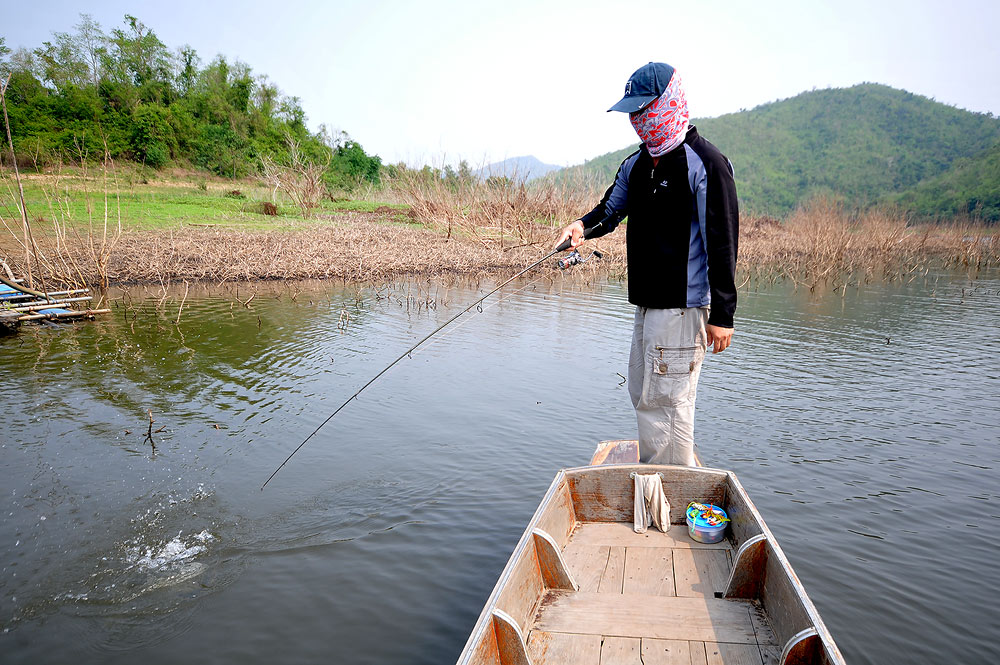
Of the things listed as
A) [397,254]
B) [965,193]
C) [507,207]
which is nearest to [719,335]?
[397,254]

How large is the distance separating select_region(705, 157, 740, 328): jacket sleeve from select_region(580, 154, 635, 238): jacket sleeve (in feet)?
1.98

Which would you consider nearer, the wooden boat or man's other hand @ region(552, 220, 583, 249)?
the wooden boat

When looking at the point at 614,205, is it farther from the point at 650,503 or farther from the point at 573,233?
the point at 650,503

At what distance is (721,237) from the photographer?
123 inches

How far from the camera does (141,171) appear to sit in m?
30.8

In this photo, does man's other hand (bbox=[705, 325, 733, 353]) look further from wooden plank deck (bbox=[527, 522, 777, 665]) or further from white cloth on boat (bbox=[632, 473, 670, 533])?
wooden plank deck (bbox=[527, 522, 777, 665])

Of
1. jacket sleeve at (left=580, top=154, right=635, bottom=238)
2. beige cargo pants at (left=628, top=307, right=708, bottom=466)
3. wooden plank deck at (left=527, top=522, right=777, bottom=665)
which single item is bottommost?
wooden plank deck at (left=527, top=522, right=777, bottom=665)

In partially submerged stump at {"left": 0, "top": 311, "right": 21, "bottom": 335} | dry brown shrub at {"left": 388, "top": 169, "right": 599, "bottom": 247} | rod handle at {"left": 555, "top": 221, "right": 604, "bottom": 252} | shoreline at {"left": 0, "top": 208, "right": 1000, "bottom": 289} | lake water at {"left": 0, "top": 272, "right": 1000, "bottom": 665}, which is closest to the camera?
lake water at {"left": 0, "top": 272, "right": 1000, "bottom": 665}

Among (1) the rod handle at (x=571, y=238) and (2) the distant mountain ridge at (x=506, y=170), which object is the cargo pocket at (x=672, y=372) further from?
(2) the distant mountain ridge at (x=506, y=170)

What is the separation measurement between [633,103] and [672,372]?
4.77 feet

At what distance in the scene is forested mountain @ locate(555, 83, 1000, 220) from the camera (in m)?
62.6

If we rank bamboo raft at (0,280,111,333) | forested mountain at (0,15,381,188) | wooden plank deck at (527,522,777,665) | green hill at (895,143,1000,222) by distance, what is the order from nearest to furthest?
wooden plank deck at (527,522,777,665)
bamboo raft at (0,280,111,333)
forested mountain at (0,15,381,188)
green hill at (895,143,1000,222)

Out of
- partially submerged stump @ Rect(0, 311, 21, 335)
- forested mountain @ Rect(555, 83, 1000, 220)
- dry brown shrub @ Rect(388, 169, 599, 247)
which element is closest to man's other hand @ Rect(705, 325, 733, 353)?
partially submerged stump @ Rect(0, 311, 21, 335)

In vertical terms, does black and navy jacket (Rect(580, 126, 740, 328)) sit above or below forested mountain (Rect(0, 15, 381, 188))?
below
